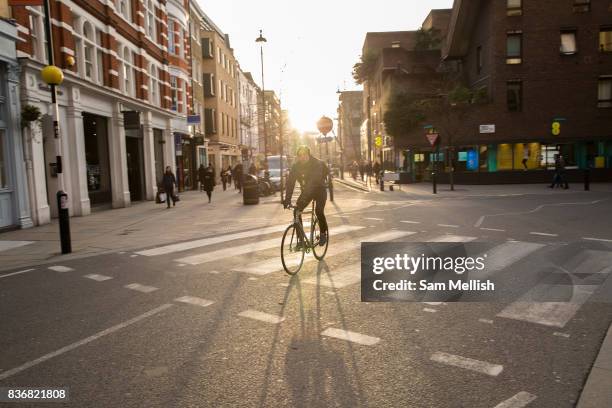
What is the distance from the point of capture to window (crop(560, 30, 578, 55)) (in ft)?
105

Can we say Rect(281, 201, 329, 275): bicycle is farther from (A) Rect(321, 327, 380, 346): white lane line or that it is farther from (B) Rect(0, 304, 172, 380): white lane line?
(A) Rect(321, 327, 380, 346): white lane line

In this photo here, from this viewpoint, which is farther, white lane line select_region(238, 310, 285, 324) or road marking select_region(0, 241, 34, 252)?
road marking select_region(0, 241, 34, 252)

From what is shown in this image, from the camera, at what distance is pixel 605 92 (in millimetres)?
32000

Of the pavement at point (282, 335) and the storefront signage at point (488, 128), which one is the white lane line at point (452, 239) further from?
the storefront signage at point (488, 128)

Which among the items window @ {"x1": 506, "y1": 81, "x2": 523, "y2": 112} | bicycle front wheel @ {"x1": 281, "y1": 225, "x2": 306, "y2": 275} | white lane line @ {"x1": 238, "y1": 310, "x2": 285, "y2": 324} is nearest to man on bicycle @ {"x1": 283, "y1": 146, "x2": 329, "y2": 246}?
bicycle front wheel @ {"x1": 281, "y1": 225, "x2": 306, "y2": 275}

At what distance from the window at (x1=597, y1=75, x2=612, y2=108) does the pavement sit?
2824cm

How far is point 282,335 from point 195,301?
160 cm

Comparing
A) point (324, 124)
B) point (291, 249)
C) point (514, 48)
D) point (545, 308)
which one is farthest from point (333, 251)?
point (514, 48)

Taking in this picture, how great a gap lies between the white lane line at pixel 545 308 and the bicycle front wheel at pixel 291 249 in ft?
9.90

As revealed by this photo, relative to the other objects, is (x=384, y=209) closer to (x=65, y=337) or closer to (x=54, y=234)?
(x=54, y=234)

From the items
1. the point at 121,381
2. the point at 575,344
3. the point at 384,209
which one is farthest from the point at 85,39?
the point at 575,344

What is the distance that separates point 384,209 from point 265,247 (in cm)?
768

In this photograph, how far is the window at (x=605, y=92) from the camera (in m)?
31.9

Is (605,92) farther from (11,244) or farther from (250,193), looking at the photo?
(11,244)
